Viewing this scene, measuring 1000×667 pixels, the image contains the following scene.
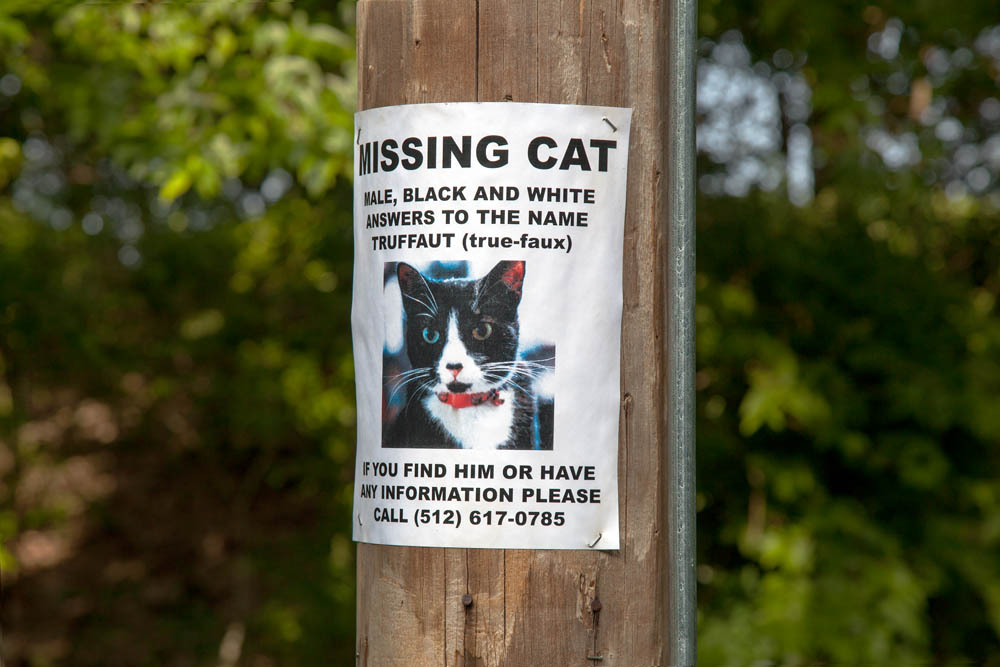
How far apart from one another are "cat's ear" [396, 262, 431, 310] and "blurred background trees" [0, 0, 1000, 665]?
2381 millimetres

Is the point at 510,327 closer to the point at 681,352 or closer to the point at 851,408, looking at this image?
the point at 681,352

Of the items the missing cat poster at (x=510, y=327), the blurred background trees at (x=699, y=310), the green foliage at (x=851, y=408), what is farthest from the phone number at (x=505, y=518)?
the green foliage at (x=851, y=408)

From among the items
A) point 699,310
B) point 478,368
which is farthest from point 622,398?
point 699,310

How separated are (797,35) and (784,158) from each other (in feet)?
3.71

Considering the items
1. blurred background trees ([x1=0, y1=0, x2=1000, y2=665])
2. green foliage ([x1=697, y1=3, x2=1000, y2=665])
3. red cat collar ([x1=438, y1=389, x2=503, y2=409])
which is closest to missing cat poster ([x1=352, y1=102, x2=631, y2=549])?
red cat collar ([x1=438, y1=389, x2=503, y2=409])

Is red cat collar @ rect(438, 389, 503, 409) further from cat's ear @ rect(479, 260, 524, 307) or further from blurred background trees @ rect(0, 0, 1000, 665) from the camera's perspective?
blurred background trees @ rect(0, 0, 1000, 665)

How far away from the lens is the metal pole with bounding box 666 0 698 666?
1.79 metres

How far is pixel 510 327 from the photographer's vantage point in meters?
1.75

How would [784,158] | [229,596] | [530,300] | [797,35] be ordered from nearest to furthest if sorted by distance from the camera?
[530,300] < [797,35] < [784,158] < [229,596]

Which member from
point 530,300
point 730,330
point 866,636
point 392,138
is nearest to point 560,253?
point 530,300

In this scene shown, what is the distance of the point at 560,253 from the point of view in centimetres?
175

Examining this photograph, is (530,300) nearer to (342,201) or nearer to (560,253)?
(560,253)

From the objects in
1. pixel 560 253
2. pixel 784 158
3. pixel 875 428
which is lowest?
pixel 875 428

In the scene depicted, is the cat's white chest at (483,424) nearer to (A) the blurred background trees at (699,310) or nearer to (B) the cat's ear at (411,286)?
(B) the cat's ear at (411,286)
